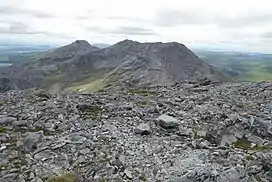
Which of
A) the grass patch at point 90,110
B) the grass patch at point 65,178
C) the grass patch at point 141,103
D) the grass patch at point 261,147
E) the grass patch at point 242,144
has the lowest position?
the grass patch at point 65,178

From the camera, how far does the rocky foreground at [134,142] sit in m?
21.8

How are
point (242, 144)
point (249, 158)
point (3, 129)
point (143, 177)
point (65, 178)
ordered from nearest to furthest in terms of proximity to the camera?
1. point (65, 178)
2. point (143, 177)
3. point (249, 158)
4. point (242, 144)
5. point (3, 129)

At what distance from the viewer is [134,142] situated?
25.6 meters

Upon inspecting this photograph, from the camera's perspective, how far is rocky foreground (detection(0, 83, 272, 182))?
21797mm

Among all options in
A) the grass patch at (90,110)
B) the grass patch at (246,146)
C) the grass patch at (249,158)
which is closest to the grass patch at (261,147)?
the grass patch at (246,146)

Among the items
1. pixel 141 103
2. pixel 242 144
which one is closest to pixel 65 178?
pixel 242 144

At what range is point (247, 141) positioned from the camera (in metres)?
28.0

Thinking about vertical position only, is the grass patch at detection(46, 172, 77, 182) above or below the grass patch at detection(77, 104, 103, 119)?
below

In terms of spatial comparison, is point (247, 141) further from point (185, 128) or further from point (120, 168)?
point (120, 168)

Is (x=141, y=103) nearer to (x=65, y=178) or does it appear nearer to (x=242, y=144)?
(x=242, y=144)

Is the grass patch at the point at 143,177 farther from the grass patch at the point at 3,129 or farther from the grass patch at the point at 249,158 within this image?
the grass patch at the point at 3,129

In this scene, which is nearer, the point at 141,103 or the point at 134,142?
the point at 134,142

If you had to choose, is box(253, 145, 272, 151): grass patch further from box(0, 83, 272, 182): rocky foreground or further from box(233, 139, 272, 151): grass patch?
box(0, 83, 272, 182): rocky foreground

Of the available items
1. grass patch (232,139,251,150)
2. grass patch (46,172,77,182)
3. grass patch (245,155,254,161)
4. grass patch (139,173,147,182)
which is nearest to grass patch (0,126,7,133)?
grass patch (46,172,77,182)
